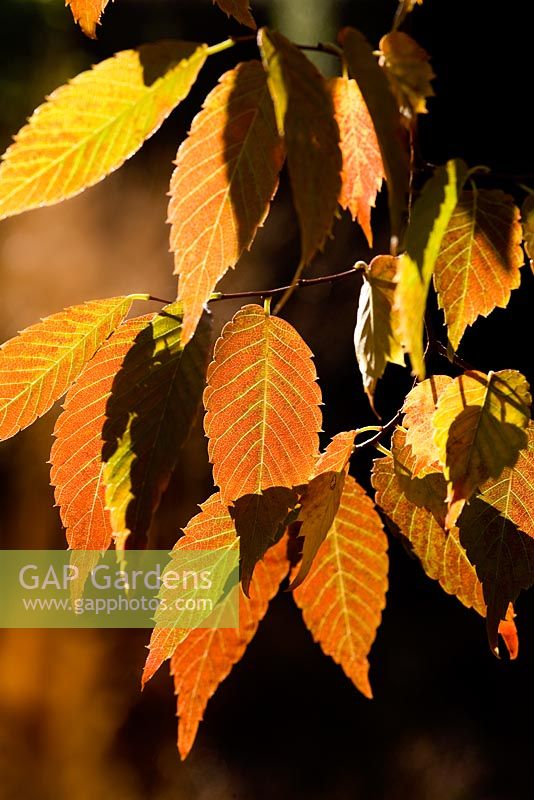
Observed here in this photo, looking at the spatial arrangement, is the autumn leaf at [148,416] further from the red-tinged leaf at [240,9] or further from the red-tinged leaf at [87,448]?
the red-tinged leaf at [240,9]

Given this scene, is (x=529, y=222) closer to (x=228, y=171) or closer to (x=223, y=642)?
(x=228, y=171)

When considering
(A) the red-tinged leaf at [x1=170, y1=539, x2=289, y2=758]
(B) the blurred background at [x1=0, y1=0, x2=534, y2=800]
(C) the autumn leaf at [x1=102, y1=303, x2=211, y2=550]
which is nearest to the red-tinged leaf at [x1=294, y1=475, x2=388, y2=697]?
(A) the red-tinged leaf at [x1=170, y1=539, x2=289, y2=758]

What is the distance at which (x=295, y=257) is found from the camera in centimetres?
157

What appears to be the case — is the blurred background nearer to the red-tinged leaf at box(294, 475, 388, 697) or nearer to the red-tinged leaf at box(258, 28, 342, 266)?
the red-tinged leaf at box(294, 475, 388, 697)

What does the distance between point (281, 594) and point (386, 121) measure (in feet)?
4.41

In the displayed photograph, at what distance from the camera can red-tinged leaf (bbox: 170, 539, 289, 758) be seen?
38 centimetres

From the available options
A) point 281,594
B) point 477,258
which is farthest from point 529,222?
point 281,594

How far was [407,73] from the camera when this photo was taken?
0.25 metres

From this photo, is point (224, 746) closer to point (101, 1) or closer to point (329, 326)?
point (329, 326)

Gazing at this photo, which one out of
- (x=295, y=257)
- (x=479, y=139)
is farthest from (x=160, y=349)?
(x=295, y=257)

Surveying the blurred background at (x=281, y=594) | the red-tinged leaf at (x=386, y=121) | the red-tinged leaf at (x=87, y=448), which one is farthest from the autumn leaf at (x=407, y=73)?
the blurred background at (x=281, y=594)

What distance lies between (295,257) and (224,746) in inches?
35.7

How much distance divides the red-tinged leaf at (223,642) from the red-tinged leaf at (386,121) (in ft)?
0.64

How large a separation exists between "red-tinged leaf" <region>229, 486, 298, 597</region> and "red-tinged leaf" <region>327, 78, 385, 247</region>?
99 mm
